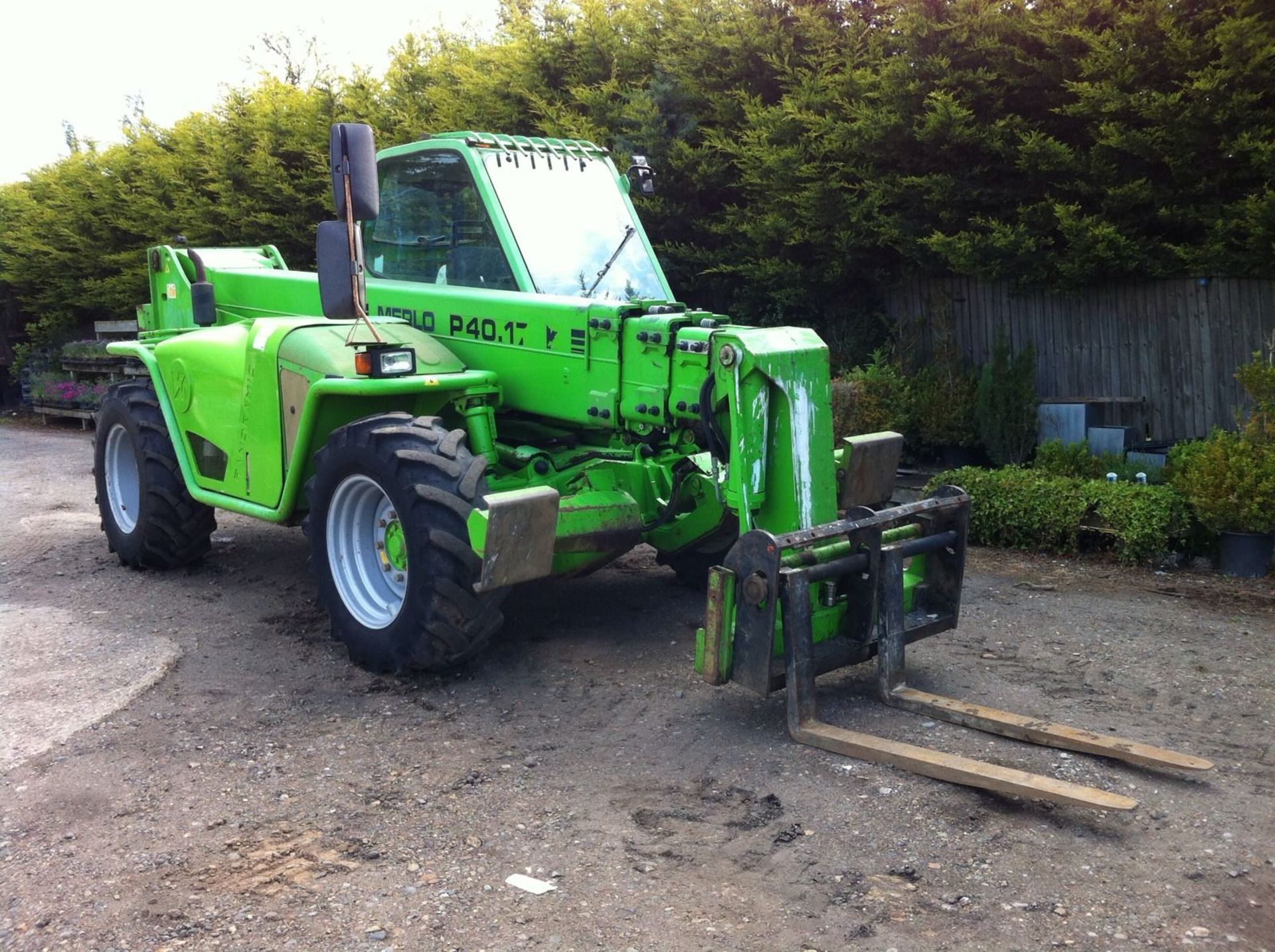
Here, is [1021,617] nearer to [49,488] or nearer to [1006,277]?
[1006,277]

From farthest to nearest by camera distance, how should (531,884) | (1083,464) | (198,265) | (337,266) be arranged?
(1083,464), (198,265), (337,266), (531,884)

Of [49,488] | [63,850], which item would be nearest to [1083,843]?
[63,850]

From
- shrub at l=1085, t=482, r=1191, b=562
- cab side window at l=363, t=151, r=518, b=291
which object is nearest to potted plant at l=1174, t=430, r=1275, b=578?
shrub at l=1085, t=482, r=1191, b=562

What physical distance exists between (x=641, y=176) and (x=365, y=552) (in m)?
2.67

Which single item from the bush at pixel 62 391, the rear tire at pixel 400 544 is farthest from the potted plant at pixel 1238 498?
the bush at pixel 62 391

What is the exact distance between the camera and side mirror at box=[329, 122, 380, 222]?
17.6 feet

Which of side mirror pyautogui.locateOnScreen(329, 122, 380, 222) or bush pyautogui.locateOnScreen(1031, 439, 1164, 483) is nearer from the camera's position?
side mirror pyautogui.locateOnScreen(329, 122, 380, 222)

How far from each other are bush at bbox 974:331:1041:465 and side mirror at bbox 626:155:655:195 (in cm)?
428

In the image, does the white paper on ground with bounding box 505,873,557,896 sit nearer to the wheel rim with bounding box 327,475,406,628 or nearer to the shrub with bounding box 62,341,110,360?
the wheel rim with bounding box 327,475,406,628

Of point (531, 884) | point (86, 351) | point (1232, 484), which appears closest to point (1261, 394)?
point (1232, 484)

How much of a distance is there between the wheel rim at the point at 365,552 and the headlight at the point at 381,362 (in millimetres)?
526

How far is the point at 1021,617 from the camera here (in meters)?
6.84

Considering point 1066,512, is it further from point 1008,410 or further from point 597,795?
point 597,795

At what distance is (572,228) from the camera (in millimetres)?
6625
